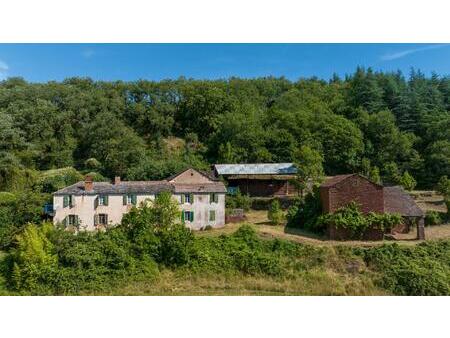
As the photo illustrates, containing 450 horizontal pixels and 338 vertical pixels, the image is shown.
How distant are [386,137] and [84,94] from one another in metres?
33.1

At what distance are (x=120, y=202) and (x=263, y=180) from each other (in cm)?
1260

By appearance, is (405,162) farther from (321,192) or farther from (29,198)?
(29,198)

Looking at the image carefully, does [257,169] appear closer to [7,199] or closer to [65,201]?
[65,201]

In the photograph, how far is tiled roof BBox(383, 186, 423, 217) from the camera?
2303cm

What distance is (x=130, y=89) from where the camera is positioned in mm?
51875

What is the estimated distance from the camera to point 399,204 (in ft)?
78.3

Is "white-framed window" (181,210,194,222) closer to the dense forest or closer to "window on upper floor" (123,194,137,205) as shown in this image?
"window on upper floor" (123,194,137,205)

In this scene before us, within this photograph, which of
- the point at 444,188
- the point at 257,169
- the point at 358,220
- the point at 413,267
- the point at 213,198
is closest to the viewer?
the point at 413,267

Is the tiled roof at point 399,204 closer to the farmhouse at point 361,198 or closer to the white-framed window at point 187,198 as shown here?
the farmhouse at point 361,198

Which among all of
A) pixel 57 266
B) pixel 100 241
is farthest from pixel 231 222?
pixel 57 266

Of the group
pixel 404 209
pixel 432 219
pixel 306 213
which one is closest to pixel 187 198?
pixel 306 213

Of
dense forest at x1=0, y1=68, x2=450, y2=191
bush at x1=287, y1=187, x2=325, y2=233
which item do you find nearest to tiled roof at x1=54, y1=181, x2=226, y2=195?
bush at x1=287, y1=187, x2=325, y2=233

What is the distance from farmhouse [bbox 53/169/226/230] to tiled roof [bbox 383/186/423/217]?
9.83m

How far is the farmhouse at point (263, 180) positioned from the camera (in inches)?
1272
